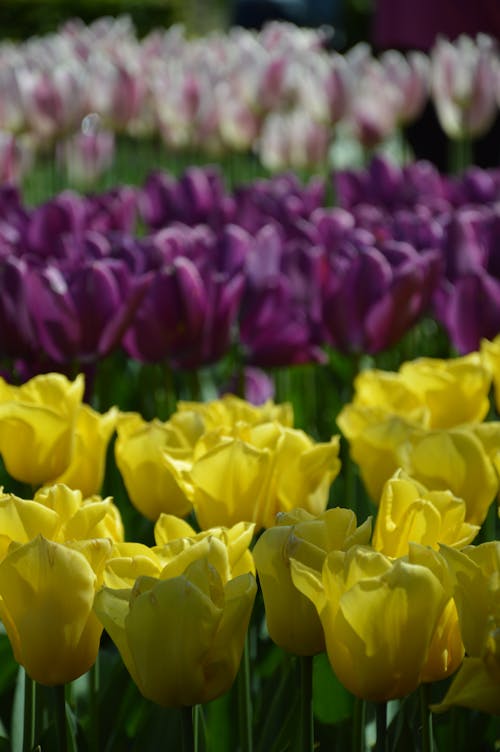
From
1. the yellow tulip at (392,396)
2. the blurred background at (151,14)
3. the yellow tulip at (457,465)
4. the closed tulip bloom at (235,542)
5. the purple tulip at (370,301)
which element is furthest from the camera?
the blurred background at (151,14)

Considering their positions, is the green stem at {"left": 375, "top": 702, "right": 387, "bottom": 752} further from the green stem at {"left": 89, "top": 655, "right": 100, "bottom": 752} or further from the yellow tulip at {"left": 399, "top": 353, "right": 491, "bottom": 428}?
the yellow tulip at {"left": 399, "top": 353, "right": 491, "bottom": 428}

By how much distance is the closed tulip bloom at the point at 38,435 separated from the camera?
1448mm

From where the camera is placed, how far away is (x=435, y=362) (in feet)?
5.85

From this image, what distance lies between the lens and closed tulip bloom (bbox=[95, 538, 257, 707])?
950 millimetres

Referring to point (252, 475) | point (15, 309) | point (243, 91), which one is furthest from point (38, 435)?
point (243, 91)

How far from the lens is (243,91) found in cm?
455

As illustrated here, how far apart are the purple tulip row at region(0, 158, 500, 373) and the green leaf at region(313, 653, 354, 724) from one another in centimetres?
79

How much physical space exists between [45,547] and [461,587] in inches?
12.2

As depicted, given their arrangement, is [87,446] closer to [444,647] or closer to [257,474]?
[257,474]

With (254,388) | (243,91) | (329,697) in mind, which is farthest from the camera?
(243,91)

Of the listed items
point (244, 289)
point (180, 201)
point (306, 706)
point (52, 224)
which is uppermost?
point (306, 706)

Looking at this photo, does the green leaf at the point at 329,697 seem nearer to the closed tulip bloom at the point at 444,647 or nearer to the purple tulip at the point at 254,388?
the closed tulip bloom at the point at 444,647

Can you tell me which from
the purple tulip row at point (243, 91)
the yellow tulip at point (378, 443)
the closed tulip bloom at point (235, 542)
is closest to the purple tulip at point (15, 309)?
the yellow tulip at point (378, 443)

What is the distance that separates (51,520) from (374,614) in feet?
0.98
